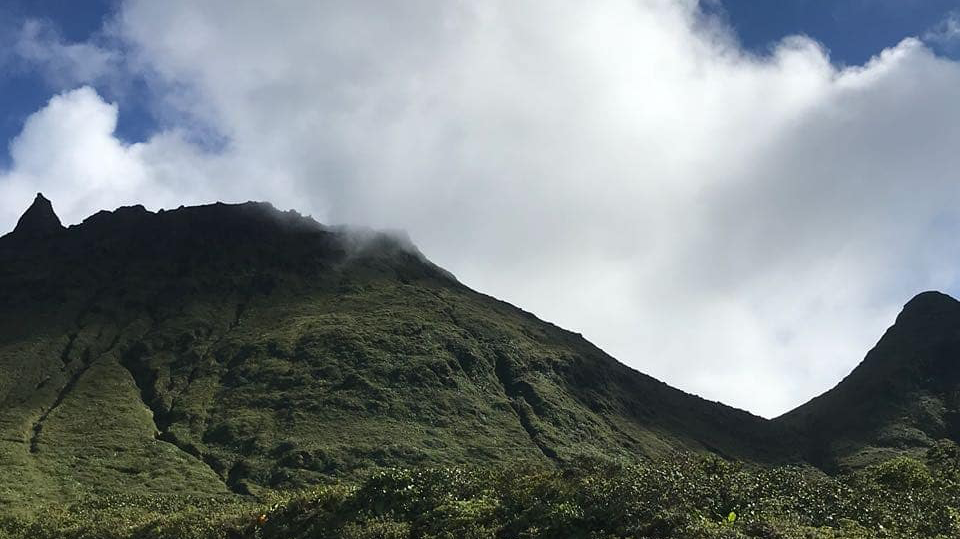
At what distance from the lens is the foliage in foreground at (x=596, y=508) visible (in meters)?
21.9

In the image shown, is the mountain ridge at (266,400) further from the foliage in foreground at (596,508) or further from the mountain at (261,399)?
the foliage in foreground at (596,508)

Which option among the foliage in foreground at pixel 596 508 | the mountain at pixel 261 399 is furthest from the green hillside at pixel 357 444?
the mountain at pixel 261 399

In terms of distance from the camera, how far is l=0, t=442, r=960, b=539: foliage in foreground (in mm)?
21875

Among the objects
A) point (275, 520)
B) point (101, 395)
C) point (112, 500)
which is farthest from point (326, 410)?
point (275, 520)

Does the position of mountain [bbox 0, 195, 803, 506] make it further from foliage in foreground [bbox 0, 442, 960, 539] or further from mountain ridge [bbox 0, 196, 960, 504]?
foliage in foreground [bbox 0, 442, 960, 539]

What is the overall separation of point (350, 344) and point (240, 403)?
32740mm

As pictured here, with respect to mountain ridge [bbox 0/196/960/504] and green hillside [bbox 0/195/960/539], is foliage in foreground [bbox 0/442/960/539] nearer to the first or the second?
green hillside [bbox 0/195/960/539]

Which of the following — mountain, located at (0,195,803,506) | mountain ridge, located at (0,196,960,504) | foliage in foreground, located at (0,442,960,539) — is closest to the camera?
foliage in foreground, located at (0,442,960,539)

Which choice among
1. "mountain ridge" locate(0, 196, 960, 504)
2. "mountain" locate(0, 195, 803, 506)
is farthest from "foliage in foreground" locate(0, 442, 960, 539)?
"mountain ridge" locate(0, 196, 960, 504)

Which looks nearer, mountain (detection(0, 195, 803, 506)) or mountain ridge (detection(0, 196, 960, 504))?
mountain (detection(0, 195, 803, 506))

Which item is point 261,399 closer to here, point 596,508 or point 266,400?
point 266,400

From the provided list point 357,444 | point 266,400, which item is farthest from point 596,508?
point 266,400

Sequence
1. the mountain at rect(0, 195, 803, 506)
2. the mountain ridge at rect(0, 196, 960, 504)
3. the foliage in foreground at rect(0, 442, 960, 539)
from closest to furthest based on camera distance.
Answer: the foliage in foreground at rect(0, 442, 960, 539), the mountain at rect(0, 195, 803, 506), the mountain ridge at rect(0, 196, 960, 504)

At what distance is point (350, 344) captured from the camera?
173m
